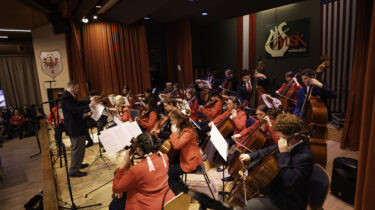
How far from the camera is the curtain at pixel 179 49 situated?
876cm

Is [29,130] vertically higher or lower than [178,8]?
lower

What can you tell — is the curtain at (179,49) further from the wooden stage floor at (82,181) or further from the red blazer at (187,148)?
the red blazer at (187,148)

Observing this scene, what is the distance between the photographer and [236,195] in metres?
2.02

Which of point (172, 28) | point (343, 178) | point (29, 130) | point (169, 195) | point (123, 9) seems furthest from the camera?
point (172, 28)

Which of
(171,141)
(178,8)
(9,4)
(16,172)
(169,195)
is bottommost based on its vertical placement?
(16,172)

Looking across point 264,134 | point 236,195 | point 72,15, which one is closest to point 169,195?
point 236,195

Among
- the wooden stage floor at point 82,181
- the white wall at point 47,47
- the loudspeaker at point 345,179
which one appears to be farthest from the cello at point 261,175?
the white wall at point 47,47

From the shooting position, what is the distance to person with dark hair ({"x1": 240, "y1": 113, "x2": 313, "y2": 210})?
5.25ft

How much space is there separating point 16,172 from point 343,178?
6.21 m

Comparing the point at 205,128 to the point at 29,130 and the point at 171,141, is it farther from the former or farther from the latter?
the point at 29,130

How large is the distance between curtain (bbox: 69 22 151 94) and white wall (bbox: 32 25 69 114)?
0.29m

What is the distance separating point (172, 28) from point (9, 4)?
578 centimetres

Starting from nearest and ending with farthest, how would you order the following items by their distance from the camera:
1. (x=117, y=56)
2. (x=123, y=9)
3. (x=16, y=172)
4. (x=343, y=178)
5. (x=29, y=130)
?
(x=343, y=178) < (x=16, y=172) < (x=123, y=9) < (x=29, y=130) < (x=117, y=56)

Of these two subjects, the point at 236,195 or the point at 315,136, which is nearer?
the point at 236,195
